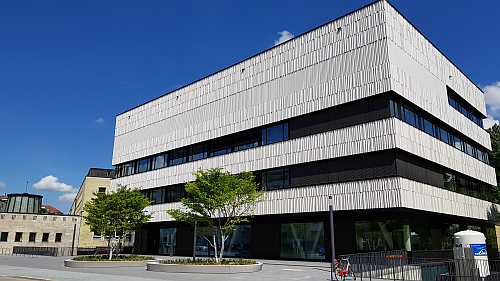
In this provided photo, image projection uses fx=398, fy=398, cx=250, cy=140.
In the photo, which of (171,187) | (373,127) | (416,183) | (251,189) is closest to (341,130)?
(373,127)

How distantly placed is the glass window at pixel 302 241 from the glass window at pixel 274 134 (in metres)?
7.64

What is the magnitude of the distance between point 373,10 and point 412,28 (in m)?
4.84

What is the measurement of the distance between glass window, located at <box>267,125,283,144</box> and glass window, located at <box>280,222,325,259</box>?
7640 millimetres

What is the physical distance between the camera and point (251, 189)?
91.1ft

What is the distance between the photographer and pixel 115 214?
31953 millimetres

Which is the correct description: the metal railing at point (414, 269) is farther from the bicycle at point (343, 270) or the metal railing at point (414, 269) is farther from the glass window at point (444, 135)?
the glass window at point (444, 135)

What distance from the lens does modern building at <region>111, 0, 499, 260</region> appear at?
29.5 meters

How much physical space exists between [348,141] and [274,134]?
7867 mm

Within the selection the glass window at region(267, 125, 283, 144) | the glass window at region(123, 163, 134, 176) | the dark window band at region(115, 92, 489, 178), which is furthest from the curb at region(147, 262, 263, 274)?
the glass window at region(123, 163, 134, 176)

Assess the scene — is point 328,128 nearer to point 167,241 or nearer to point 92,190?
point 167,241

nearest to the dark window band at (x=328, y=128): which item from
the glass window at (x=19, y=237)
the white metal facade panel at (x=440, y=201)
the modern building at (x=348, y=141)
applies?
the modern building at (x=348, y=141)

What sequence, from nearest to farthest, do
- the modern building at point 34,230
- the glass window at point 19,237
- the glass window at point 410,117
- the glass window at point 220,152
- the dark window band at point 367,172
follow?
the dark window band at point 367,172, the glass window at point 410,117, the glass window at point 220,152, the modern building at point 34,230, the glass window at point 19,237

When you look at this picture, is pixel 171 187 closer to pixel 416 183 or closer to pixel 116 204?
pixel 116 204

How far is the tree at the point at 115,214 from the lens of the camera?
3130 centimetres
